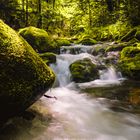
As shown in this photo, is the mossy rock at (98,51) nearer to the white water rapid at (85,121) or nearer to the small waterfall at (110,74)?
the small waterfall at (110,74)

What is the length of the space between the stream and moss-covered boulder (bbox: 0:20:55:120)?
18.2 inches

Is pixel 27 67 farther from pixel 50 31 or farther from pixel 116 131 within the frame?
pixel 50 31

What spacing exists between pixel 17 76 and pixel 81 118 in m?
1.94

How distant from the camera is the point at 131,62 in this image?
31.0ft

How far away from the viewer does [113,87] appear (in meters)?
7.91

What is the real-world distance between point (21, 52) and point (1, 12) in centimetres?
1274

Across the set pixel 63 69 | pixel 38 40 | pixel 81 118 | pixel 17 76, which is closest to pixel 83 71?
pixel 63 69

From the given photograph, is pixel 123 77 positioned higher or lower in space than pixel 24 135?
higher

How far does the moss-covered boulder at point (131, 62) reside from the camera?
8.87 m

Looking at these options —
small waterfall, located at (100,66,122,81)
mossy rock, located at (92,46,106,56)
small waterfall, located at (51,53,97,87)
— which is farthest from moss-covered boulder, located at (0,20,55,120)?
mossy rock, located at (92,46,106,56)

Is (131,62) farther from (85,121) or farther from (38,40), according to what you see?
(85,121)

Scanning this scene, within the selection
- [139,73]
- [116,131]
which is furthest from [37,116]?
[139,73]

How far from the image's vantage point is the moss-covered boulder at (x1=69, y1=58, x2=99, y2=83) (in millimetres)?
8991

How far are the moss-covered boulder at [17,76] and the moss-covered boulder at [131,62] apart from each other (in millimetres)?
5498
